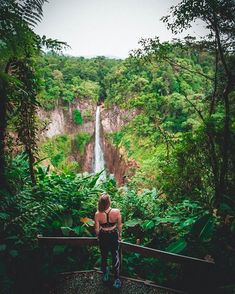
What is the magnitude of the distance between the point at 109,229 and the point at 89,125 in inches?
1779

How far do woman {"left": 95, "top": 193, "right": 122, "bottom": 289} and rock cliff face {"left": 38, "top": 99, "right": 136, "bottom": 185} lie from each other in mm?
34323

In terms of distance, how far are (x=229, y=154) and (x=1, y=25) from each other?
562 cm

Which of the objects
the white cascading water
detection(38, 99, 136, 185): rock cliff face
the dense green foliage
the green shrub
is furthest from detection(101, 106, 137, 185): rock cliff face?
the dense green foliage

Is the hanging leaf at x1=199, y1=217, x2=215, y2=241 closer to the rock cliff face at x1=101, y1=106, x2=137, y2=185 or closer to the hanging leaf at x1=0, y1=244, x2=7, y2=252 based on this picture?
the hanging leaf at x1=0, y1=244, x2=7, y2=252

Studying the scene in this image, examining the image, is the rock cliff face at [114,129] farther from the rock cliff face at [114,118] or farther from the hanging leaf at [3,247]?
the hanging leaf at [3,247]

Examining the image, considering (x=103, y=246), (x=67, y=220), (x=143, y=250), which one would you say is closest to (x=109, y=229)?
(x=103, y=246)

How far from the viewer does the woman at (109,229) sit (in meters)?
4.04

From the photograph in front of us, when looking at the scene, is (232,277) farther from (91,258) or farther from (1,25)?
(1,25)

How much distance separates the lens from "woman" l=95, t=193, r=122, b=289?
4035 millimetres

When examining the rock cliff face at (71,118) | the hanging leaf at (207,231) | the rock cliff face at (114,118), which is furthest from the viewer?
the rock cliff face at (71,118)

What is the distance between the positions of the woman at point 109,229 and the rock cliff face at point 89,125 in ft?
113

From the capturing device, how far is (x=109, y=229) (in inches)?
159

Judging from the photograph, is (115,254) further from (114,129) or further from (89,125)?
(89,125)

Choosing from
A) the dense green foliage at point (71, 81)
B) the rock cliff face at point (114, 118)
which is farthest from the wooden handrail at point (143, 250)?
the rock cliff face at point (114, 118)
